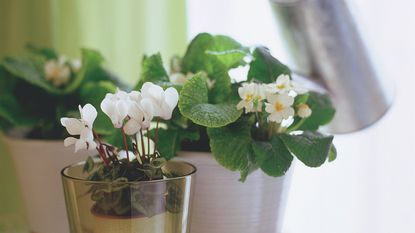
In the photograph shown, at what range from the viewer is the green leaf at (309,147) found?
62 centimetres

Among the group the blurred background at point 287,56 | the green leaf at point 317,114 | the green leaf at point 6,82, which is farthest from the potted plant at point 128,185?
the green leaf at point 6,82

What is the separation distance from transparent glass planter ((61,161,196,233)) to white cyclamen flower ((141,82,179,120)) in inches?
3.0

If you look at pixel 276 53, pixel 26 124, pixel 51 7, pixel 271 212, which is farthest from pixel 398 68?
pixel 51 7

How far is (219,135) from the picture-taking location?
632 millimetres

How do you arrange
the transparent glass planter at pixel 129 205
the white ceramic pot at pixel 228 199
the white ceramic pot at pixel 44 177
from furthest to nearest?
the white ceramic pot at pixel 44 177 → the white ceramic pot at pixel 228 199 → the transparent glass planter at pixel 129 205

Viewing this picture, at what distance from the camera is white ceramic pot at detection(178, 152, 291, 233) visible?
669 millimetres

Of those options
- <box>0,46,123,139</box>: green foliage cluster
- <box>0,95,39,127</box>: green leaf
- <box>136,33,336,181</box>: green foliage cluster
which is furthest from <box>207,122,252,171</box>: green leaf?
<box>0,95,39,127</box>: green leaf

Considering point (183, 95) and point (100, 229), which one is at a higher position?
point (183, 95)

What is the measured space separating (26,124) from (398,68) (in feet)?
2.21

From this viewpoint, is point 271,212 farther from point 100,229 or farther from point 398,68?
point 398,68

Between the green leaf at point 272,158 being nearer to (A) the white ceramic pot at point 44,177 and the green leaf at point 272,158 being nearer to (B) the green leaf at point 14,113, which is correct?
(A) the white ceramic pot at point 44,177

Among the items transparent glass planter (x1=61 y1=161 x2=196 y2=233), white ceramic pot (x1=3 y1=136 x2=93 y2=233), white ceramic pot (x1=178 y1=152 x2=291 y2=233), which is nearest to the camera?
transparent glass planter (x1=61 y1=161 x2=196 y2=233)

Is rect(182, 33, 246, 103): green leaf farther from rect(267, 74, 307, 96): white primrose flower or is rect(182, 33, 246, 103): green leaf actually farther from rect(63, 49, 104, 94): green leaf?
rect(63, 49, 104, 94): green leaf

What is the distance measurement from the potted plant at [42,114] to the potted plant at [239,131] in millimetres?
244
